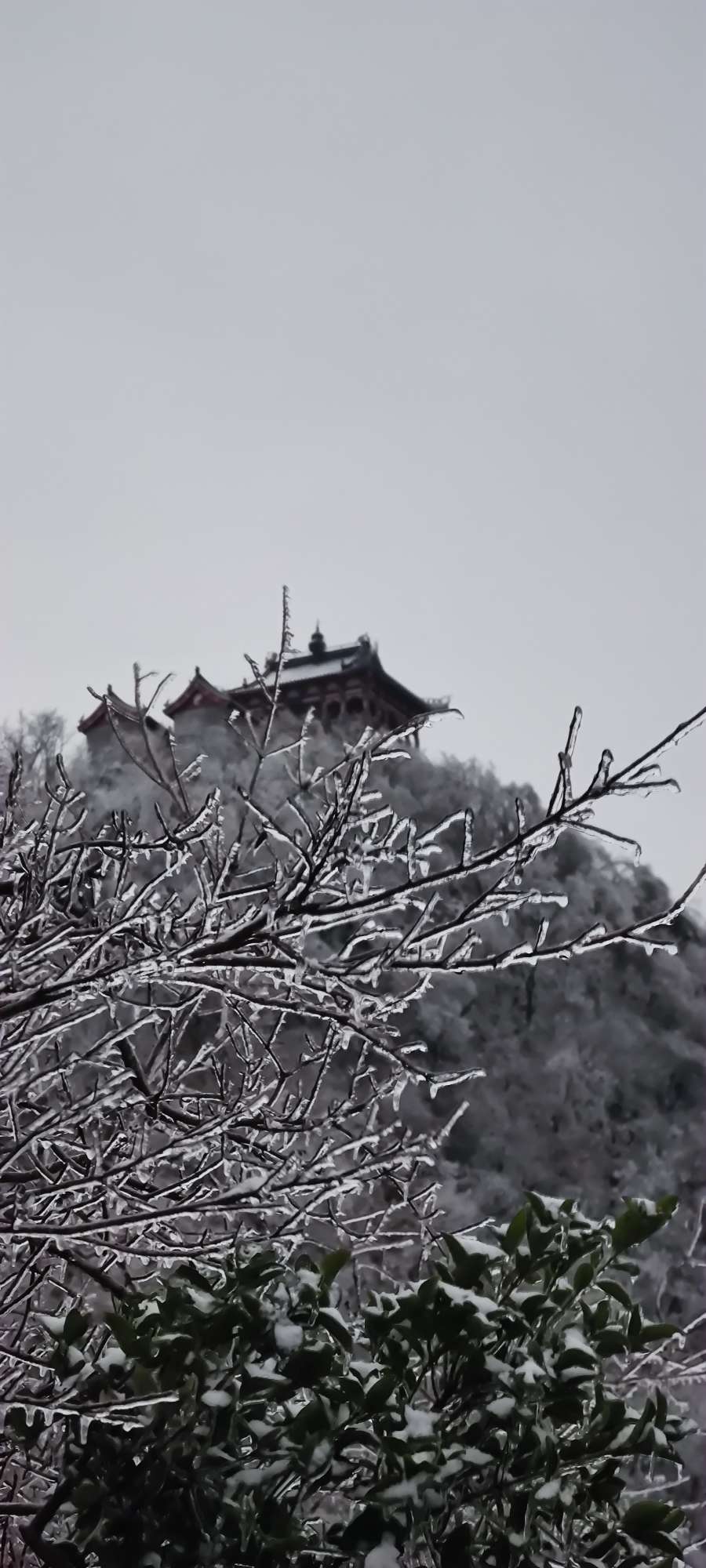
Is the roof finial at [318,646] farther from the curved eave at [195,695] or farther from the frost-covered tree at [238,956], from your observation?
the frost-covered tree at [238,956]

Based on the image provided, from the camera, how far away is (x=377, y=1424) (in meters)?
1.52

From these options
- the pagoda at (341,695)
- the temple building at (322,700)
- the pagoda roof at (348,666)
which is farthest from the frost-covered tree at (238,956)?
the pagoda roof at (348,666)

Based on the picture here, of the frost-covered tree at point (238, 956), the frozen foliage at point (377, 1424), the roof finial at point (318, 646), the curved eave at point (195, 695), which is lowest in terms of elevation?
the frozen foliage at point (377, 1424)

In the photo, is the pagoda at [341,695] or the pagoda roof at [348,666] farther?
the pagoda roof at [348,666]

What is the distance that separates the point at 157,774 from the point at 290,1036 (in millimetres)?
13671

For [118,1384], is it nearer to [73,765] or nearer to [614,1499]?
[614,1499]

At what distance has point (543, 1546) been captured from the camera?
5.17ft

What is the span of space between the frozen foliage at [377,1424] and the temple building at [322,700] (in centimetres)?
1660

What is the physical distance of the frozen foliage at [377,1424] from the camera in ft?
4.79

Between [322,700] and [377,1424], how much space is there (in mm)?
22091

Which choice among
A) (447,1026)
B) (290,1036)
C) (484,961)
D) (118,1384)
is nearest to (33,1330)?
(118,1384)

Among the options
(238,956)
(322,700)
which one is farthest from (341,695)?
(238,956)

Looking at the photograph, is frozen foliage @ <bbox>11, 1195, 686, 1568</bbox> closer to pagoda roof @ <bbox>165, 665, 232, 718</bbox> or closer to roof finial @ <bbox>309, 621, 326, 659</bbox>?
pagoda roof @ <bbox>165, 665, 232, 718</bbox>

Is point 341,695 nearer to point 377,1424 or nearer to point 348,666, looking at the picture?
point 348,666
